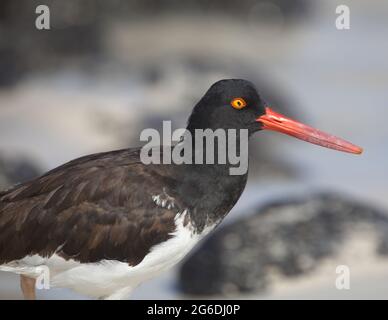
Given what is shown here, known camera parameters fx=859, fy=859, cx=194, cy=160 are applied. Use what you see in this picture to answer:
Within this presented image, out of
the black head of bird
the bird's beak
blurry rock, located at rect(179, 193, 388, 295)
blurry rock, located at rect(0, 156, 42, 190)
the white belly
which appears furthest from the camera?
blurry rock, located at rect(0, 156, 42, 190)

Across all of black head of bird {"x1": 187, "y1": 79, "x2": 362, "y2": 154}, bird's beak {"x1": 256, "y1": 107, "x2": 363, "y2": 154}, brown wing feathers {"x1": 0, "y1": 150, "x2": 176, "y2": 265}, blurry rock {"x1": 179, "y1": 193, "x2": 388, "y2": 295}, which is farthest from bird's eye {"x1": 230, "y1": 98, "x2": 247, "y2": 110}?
blurry rock {"x1": 179, "y1": 193, "x2": 388, "y2": 295}

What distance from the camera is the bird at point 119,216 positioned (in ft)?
16.9

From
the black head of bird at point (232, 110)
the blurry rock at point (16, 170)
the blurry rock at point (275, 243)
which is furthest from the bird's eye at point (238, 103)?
the blurry rock at point (16, 170)

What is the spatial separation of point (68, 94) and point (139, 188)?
7794 millimetres

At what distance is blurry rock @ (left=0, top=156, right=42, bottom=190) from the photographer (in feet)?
31.5

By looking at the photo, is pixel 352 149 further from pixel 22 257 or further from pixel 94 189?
pixel 22 257

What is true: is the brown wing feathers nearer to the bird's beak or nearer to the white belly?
the white belly

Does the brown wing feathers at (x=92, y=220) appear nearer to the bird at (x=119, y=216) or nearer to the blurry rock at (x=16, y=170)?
the bird at (x=119, y=216)

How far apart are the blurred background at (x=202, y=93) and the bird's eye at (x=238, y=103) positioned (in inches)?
107

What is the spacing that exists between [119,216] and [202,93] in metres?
6.71

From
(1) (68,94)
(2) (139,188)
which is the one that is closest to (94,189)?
(2) (139,188)

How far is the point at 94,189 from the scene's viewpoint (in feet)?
17.2

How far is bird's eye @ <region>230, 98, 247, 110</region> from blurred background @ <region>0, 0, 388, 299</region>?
107 inches

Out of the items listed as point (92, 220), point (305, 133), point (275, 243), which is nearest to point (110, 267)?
point (92, 220)
